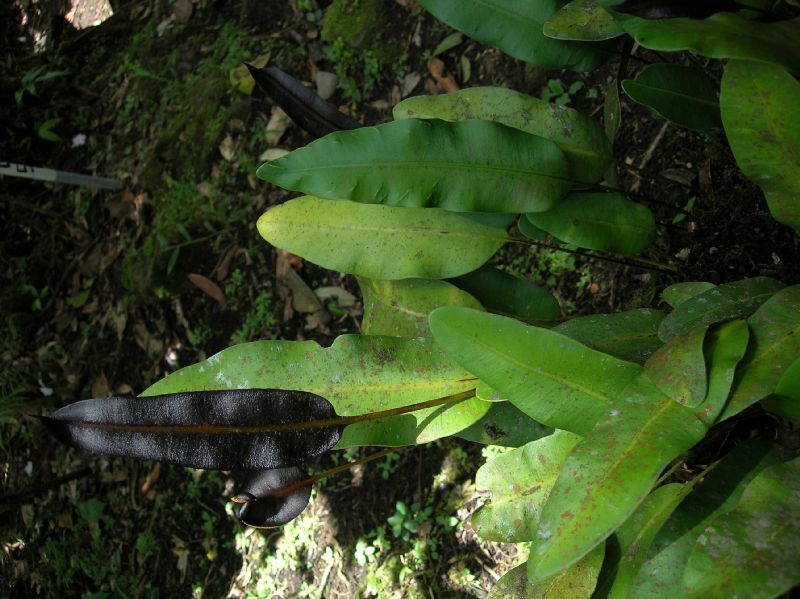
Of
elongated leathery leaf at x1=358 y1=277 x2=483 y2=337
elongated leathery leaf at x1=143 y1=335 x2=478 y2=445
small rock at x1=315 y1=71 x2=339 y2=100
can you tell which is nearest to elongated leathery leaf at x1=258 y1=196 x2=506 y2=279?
elongated leathery leaf at x1=358 y1=277 x2=483 y2=337

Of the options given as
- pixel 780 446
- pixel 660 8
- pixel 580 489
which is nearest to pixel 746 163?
pixel 660 8

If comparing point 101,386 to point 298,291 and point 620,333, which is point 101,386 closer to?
point 298,291

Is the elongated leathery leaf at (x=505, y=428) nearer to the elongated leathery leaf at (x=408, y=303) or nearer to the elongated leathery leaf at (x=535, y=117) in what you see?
the elongated leathery leaf at (x=408, y=303)

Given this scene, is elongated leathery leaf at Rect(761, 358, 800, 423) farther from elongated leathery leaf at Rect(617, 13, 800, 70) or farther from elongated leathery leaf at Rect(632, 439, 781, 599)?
elongated leathery leaf at Rect(617, 13, 800, 70)

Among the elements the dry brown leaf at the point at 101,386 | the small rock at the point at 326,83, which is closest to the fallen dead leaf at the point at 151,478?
the dry brown leaf at the point at 101,386

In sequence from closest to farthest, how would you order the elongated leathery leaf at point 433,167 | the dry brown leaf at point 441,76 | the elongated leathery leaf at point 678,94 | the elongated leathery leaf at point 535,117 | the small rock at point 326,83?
A: the elongated leathery leaf at point 433,167, the elongated leathery leaf at point 678,94, the elongated leathery leaf at point 535,117, the dry brown leaf at point 441,76, the small rock at point 326,83

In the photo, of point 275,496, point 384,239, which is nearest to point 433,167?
point 384,239

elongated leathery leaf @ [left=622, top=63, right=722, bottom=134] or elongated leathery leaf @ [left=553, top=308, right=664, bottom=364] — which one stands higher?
elongated leathery leaf @ [left=622, top=63, right=722, bottom=134]
